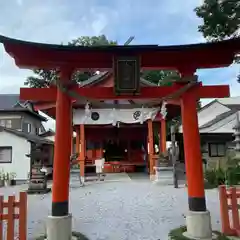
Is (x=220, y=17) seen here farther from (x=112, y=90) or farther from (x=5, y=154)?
(x=5, y=154)

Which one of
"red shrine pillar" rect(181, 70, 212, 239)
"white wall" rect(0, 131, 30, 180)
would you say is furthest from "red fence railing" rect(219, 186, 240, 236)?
"white wall" rect(0, 131, 30, 180)

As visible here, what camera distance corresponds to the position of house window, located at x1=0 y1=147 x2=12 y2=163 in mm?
19781

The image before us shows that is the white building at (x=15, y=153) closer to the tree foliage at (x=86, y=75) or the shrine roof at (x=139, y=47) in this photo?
the tree foliage at (x=86, y=75)

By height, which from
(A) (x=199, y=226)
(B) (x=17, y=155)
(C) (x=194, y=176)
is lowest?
(A) (x=199, y=226)

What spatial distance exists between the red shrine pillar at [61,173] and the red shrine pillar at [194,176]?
244 centimetres

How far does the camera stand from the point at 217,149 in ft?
68.6

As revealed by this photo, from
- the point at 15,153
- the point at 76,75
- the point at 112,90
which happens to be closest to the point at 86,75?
the point at 76,75

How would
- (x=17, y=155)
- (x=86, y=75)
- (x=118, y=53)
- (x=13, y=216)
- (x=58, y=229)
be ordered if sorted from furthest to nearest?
1. (x=86, y=75)
2. (x=17, y=155)
3. (x=118, y=53)
4. (x=58, y=229)
5. (x=13, y=216)

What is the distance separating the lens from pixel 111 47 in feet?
18.4

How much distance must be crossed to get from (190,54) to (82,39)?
32729mm

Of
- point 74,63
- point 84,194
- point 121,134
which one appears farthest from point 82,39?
point 74,63

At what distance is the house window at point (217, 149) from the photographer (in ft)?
68.0

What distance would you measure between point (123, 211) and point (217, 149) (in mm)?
14442

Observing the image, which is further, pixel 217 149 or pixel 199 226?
pixel 217 149
